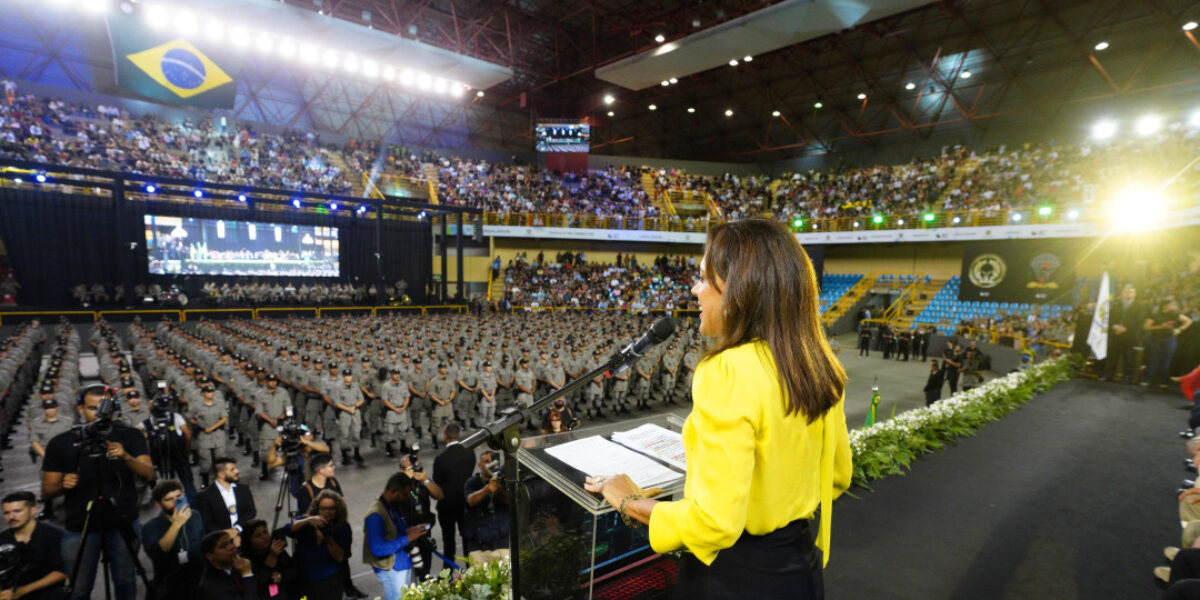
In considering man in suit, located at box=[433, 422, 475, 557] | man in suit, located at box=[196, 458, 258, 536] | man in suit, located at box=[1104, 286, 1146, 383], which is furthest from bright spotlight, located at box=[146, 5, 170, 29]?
man in suit, located at box=[1104, 286, 1146, 383]

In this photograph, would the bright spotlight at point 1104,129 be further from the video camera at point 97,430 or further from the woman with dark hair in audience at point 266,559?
the video camera at point 97,430

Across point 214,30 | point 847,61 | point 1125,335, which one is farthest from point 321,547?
point 847,61

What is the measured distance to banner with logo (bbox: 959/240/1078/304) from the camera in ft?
51.9

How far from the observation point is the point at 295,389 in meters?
7.98

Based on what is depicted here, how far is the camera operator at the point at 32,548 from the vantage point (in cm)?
277

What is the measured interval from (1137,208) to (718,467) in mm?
21406

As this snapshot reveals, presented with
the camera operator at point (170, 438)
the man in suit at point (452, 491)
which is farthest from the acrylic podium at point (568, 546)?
the camera operator at point (170, 438)

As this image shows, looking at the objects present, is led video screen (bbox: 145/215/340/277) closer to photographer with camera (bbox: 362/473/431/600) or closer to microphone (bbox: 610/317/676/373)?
photographer with camera (bbox: 362/473/431/600)

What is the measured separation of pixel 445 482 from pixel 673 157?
110ft

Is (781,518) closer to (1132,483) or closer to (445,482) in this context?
(445,482)

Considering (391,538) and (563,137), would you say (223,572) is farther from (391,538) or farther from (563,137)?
(563,137)

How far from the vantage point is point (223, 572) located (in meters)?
2.93

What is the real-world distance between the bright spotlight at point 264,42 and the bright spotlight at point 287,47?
34 centimetres

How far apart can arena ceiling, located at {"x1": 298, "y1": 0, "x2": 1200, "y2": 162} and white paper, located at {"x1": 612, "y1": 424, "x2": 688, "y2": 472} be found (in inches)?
705
